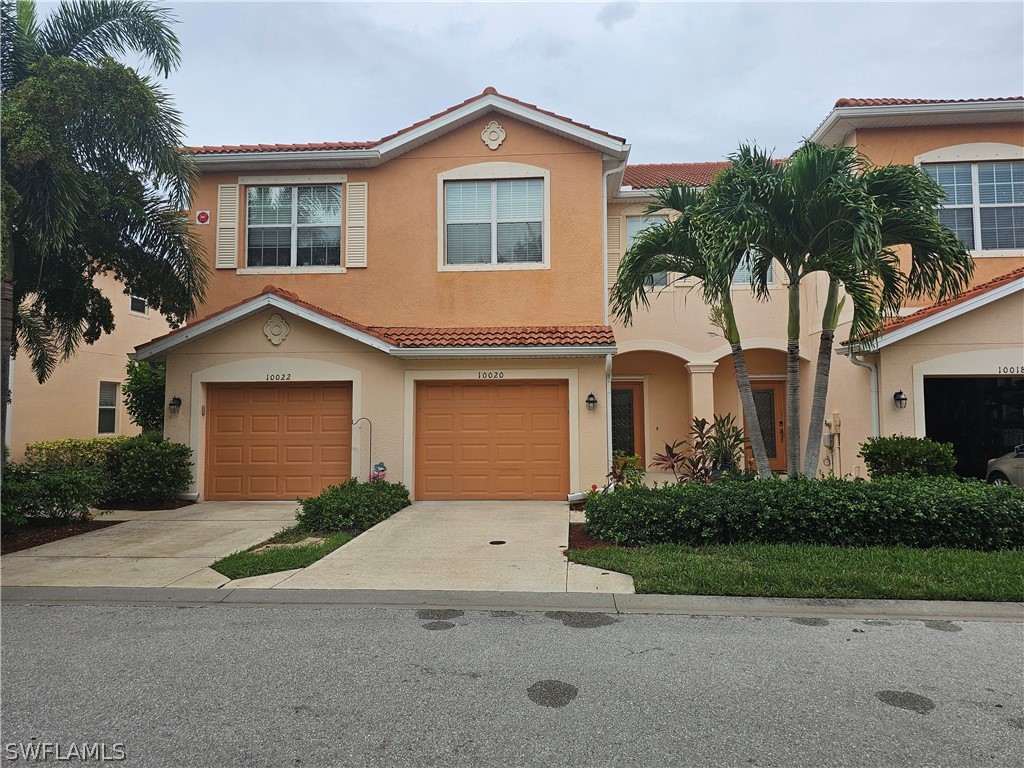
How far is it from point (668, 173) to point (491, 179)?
5919mm

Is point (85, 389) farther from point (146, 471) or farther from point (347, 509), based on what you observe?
point (347, 509)

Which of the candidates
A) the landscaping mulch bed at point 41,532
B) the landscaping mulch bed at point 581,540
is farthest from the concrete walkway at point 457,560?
the landscaping mulch bed at point 41,532

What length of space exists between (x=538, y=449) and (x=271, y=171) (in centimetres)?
786

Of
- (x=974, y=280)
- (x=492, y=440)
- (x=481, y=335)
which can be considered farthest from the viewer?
(x=974, y=280)

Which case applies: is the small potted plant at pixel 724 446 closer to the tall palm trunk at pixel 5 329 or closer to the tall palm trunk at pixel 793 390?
the tall palm trunk at pixel 793 390

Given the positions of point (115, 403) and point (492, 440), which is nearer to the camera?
point (492, 440)

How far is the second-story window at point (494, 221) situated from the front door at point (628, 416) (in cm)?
505

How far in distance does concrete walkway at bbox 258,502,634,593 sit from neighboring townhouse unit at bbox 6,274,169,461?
11270mm

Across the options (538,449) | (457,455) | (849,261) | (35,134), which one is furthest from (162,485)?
(849,261)

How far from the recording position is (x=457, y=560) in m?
7.36

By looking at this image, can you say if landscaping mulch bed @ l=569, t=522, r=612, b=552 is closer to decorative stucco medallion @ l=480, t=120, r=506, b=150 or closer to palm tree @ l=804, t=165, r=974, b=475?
palm tree @ l=804, t=165, r=974, b=475

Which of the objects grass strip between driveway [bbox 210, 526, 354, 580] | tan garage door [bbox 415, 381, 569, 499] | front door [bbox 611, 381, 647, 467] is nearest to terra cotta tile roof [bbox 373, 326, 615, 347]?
tan garage door [bbox 415, 381, 569, 499]

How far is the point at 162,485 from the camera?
1112 cm

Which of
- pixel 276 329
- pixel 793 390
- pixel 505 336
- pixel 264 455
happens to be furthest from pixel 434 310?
pixel 793 390
